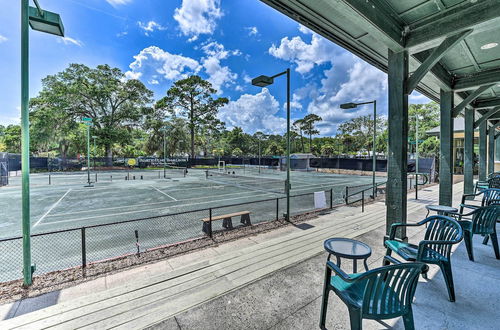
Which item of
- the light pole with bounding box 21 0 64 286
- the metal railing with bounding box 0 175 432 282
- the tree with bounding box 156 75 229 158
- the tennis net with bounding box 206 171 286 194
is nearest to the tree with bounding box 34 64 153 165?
the tree with bounding box 156 75 229 158

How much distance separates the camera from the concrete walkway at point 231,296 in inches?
103

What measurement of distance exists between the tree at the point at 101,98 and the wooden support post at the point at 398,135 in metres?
47.4

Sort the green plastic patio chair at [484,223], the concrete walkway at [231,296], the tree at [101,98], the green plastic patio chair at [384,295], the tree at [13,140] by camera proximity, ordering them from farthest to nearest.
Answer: the tree at [13,140], the tree at [101,98], the green plastic patio chair at [484,223], the concrete walkway at [231,296], the green plastic patio chair at [384,295]

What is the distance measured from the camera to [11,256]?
525cm

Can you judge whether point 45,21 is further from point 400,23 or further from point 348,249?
point 400,23

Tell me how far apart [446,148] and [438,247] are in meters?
5.73

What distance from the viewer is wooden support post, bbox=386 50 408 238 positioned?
14.8 ft

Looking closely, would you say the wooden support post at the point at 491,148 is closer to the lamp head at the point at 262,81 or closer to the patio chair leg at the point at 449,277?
the lamp head at the point at 262,81

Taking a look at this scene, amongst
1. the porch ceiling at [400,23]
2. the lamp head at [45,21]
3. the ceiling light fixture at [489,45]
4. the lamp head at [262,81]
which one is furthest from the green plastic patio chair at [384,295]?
the ceiling light fixture at [489,45]

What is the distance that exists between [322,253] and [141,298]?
346 cm

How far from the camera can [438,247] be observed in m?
3.20

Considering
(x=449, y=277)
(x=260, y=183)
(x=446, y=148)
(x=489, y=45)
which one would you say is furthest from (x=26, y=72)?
(x=260, y=183)

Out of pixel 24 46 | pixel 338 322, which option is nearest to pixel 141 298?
pixel 338 322

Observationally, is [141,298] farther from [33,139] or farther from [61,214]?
[33,139]
